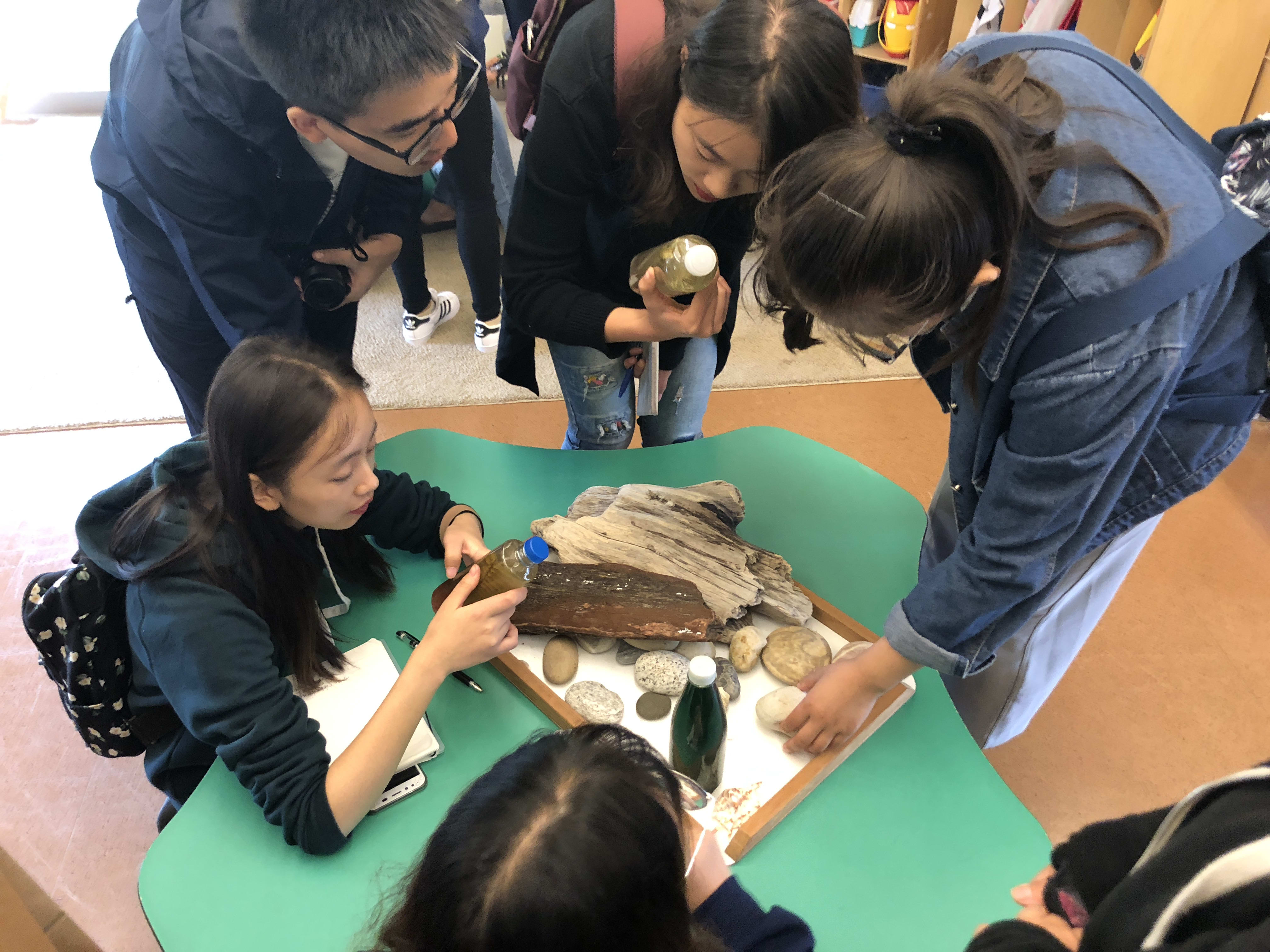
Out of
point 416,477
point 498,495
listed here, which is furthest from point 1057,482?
point 416,477

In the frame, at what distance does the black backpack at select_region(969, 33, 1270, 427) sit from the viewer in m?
0.79

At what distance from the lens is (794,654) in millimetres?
1143

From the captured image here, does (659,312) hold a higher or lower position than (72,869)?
higher

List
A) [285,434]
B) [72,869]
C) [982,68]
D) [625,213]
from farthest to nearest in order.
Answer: [72,869], [625,213], [285,434], [982,68]

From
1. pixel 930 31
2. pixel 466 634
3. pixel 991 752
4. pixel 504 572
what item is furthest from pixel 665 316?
pixel 930 31

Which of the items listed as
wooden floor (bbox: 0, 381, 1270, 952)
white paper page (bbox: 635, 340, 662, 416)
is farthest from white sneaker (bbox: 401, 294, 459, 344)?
white paper page (bbox: 635, 340, 662, 416)

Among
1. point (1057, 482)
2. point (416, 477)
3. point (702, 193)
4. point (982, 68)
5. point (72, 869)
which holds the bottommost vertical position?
point (72, 869)

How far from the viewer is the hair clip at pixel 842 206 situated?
0.76 meters

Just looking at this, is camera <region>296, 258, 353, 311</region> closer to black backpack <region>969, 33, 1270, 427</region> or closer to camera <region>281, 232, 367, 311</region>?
camera <region>281, 232, 367, 311</region>

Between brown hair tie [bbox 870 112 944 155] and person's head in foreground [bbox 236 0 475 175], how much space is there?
2.33 ft

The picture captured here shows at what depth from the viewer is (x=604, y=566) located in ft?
4.03

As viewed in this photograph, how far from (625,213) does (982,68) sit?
0.55 m

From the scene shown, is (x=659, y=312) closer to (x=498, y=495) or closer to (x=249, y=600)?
(x=498, y=495)

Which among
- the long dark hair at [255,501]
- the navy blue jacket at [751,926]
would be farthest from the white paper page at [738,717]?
the long dark hair at [255,501]
